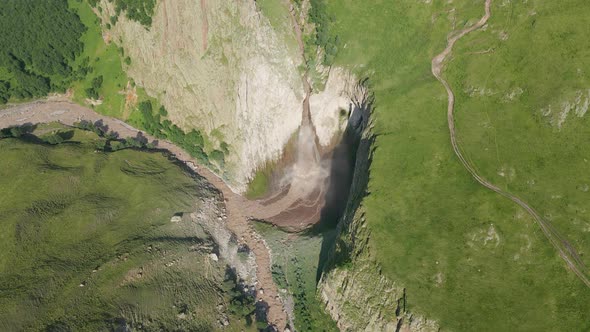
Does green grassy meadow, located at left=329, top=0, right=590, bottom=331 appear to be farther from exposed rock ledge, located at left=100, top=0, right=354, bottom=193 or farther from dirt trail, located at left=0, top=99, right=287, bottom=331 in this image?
dirt trail, located at left=0, top=99, right=287, bottom=331

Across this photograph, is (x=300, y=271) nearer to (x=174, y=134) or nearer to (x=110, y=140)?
(x=174, y=134)

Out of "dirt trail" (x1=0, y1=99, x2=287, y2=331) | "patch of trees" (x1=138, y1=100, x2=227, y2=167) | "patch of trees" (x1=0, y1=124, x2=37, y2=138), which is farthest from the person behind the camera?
"patch of trees" (x1=0, y1=124, x2=37, y2=138)

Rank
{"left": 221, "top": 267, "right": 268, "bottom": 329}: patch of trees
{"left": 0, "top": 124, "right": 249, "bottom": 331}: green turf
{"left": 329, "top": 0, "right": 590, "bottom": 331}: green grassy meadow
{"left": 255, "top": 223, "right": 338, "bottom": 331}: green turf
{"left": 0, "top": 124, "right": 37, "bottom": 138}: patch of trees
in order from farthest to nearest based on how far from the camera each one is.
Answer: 1. {"left": 0, "top": 124, "right": 37, "bottom": 138}: patch of trees
2. {"left": 221, "top": 267, "right": 268, "bottom": 329}: patch of trees
3. {"left": 255, "top": 223, "right": 338, "bottom": 331}: green turf
4. {"left": 0, "top": 124, "right": 249, "bottom": 331}: green turf
5. {"left": 329, "top": 0, "right": 590, "bottom": 331}: green grassy meadow

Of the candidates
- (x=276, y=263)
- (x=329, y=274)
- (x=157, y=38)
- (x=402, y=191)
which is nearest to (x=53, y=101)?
(x=157, y=38)

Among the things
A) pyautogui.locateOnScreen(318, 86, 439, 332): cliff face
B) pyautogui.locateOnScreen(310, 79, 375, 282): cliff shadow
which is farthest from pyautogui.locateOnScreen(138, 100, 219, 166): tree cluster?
pyautogui.locateOnScreen(318, 86, 439, 332): cliff face

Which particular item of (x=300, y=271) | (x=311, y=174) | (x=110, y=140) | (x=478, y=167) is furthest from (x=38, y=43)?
(x=478, y=167)

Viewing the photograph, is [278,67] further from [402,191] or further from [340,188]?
[402,191]

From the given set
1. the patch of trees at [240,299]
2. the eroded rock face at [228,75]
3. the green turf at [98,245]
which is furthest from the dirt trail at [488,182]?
the green turf at [98,245]
